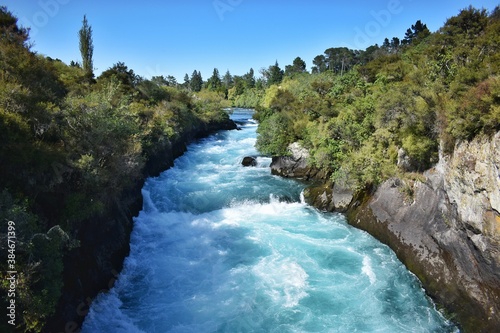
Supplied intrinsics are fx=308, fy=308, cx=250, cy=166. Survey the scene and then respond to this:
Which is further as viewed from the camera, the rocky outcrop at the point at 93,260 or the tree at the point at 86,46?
the tree at the point at 86,46

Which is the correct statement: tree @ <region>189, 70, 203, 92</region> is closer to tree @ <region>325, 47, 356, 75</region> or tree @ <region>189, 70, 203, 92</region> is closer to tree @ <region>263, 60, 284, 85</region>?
tree @ <region>263, 60, 284, 85</region>

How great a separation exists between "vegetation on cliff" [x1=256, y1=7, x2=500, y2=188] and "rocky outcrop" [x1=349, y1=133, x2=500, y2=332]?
1135 mm

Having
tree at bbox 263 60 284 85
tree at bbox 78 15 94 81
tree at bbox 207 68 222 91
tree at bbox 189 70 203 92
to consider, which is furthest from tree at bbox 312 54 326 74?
tree at bbox 78 15 94 81

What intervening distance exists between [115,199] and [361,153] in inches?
602

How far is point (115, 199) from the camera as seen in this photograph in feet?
51.4

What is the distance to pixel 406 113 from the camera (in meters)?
16.9

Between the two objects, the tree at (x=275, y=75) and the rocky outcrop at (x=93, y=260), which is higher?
the tree at (x=275, y=75)

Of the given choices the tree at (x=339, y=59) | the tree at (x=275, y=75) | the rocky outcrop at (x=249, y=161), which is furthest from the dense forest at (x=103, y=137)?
the tree at (x=275, y=75)

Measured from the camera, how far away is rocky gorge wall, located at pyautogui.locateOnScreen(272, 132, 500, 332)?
11008 millimetres

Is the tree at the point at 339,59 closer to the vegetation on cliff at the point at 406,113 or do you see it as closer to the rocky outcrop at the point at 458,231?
the vegetation on cliff at the point at 406,113

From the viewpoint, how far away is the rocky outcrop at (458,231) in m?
11.0

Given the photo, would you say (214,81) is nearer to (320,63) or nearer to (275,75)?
(275,75)

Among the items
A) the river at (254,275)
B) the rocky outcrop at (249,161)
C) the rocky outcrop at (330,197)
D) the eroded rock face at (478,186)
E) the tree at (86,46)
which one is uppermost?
the tree at (86,46)

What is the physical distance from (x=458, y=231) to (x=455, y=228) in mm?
227
